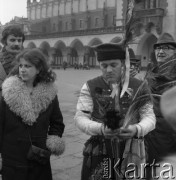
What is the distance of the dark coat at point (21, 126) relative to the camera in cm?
248

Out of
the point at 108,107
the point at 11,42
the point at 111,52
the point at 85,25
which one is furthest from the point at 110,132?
the point at 85,25

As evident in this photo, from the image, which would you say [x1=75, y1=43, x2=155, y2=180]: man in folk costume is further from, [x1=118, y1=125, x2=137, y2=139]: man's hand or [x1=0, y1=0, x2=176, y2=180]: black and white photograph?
[x1=118, y1=125, x2=137, y2=139]: man's hand

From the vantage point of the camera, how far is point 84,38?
37812 mm

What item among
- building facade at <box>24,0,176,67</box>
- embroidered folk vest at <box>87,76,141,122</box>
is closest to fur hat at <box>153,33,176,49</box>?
embroidered folk vest at <box>87,76,141,122</box>

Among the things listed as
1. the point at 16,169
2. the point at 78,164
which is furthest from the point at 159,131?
the point at 78,164

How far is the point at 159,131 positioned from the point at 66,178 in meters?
1.41

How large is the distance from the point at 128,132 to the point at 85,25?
5064 centimetres

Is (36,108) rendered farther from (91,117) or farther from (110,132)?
(110,132)

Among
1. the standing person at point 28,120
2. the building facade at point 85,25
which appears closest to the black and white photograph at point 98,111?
the standing person at point 28,120

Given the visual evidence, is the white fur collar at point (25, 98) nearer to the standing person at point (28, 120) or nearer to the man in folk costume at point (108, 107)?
the standing person at point (28, 120)

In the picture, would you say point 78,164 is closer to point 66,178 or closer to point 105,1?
point 66,178

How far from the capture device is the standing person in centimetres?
248

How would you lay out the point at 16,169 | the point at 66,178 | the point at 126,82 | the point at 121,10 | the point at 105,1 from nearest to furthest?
the point at 126,82
the point at 16,169
the point at 66,178
the point at 121,10
the point at 105,1

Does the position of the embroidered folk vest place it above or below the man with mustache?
below
